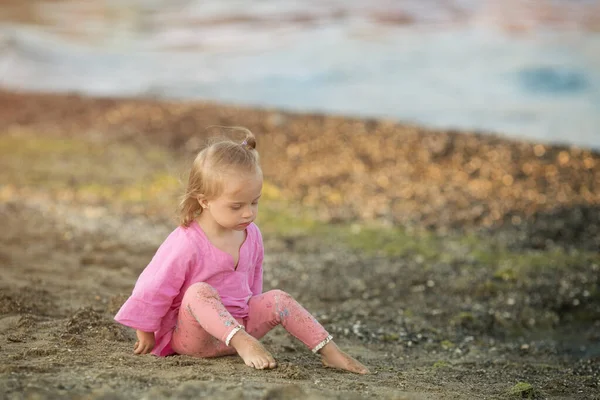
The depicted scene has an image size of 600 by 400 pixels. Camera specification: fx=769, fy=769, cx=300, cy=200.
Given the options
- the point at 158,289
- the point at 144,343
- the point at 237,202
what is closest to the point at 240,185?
the point at 237,202

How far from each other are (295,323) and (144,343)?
2.40ft

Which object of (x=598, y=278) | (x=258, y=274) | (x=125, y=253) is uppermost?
(x=258, y=274)

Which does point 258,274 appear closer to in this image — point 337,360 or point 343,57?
point 337,360

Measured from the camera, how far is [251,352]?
348 cm

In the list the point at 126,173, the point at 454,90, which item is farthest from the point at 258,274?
the point at 454,90

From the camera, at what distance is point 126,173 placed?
9930mm

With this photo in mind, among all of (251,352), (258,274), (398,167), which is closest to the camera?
(251,352)

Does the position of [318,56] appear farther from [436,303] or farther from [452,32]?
[436,303]

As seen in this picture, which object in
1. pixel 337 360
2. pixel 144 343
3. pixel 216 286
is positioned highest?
pixel 216 286

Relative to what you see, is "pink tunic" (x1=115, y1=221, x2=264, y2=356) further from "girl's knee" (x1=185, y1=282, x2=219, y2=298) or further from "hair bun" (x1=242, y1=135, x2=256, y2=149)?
"hair bun" (x1=242, y1=135, x2=256, y2=149)

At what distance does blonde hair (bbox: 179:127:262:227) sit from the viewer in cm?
353

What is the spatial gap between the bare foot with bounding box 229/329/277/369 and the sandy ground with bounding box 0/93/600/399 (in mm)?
69

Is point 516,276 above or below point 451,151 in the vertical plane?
below

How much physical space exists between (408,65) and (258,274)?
10.4m
